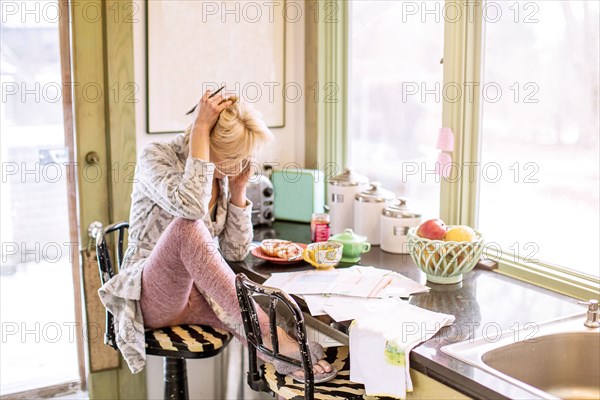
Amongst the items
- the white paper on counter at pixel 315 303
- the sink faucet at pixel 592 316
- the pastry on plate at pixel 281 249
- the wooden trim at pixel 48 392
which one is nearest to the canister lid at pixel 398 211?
the pastry on plate at pixel 281 249

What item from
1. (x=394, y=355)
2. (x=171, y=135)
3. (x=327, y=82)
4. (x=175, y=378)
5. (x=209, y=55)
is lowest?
(x=175, y=378)

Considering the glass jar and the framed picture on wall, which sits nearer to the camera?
the glass jar

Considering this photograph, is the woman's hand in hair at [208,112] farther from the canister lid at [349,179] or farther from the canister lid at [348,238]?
the canister lid at [349,179]

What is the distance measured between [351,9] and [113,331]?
5.09 feet

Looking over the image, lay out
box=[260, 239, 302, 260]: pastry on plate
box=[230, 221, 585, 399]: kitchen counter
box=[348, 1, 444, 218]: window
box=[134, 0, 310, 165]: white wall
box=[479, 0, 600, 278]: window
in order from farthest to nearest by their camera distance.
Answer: box=[134, 0, 310, 165]: white wall < box=[348, 1, 444, 218]: window < box=[260, 239, 302, 260]: pastry on plate < box=[479, 0, 600, 278]: window < box=[230, 221, 585, 399]: kitchen counter

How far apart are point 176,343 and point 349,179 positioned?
3.14 ft

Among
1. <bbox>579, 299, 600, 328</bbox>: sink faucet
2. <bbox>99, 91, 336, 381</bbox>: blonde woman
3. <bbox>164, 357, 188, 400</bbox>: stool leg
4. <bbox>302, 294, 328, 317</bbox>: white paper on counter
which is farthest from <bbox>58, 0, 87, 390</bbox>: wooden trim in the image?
<bbox>579, 299, 600, 328</bbox>: sink faucet

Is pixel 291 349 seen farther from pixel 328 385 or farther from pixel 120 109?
pixel 120 109

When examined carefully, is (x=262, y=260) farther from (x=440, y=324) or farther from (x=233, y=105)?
(x=440, y=324)

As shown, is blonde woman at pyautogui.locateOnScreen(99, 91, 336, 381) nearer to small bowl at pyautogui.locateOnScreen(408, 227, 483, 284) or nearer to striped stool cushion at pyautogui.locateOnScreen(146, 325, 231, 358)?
striped stool cushion at pyautogui.locateOnScreen(146, 325, 231, 358)

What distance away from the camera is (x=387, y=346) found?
6.26ft

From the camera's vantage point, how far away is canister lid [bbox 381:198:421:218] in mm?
2688

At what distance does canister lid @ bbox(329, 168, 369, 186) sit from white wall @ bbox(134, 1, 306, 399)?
0.45m

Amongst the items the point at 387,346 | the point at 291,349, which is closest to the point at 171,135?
the point at 291,349
